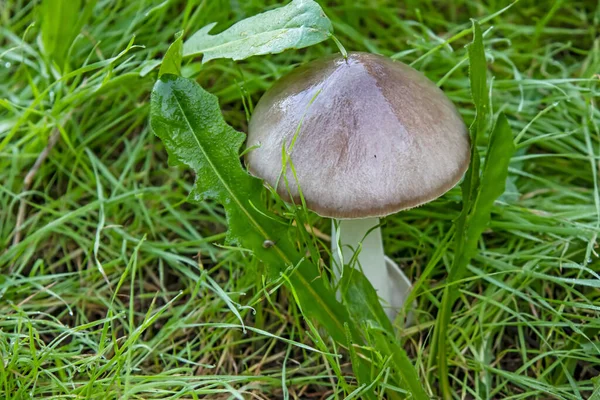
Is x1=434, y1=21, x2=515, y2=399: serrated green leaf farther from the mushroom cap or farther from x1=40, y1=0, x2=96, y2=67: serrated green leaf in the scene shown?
x1=40, y1=0, x2=96, y2=67: serrated green leaf

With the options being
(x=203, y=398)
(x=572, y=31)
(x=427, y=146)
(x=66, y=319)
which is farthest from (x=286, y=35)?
(x=572, y=31)

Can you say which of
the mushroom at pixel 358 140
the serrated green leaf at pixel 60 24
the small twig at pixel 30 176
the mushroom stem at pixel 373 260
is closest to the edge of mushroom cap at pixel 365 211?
the mushroom at pixel 358 140

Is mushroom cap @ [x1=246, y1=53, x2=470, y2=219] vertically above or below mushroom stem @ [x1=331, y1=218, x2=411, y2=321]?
above

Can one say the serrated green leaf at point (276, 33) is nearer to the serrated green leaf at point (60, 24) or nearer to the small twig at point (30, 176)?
the serrated green leaf at point (60, 24)

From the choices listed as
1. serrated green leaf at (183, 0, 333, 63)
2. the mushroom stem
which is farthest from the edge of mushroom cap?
serrated green leaf at (183, 0, 333, 63)

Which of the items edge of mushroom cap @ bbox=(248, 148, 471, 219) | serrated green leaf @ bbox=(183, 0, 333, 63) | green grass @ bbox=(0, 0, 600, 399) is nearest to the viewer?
edge of mushroom cap @ bbox=(248, 148, 471, 219)

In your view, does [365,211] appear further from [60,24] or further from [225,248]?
[60,24]
